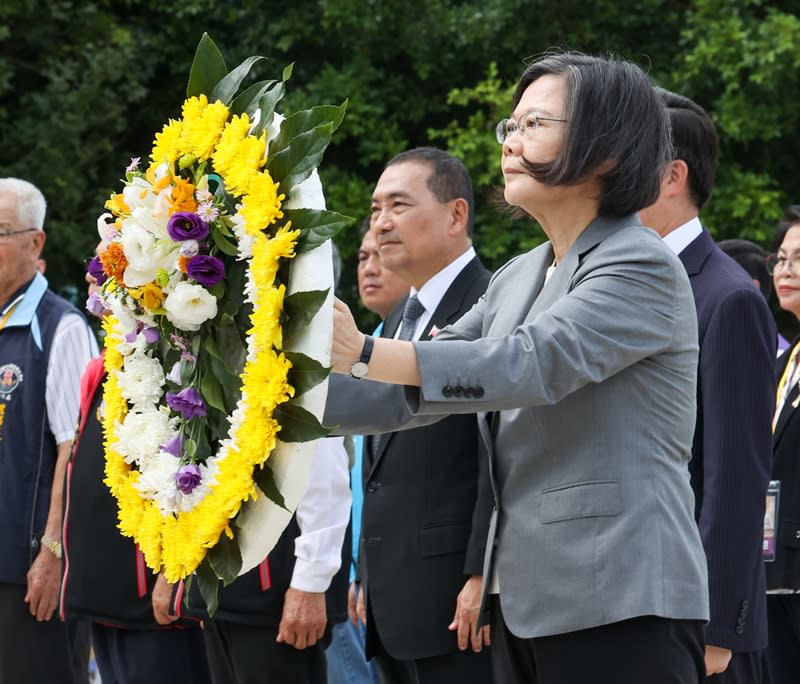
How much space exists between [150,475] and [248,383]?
429 mm

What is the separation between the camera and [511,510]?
9.50 ft

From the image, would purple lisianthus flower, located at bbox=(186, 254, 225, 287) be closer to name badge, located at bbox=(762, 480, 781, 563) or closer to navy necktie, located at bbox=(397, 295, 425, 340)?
navy necktie, located at bbox=(397, 295, 425, 340)

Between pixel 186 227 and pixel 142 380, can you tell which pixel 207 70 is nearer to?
pixel 186 227

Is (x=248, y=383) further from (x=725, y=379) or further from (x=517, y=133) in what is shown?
(x=725, y=379)

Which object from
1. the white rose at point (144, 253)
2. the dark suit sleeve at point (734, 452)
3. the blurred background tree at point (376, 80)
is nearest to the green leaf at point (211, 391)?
the white rose at point (144, 253)

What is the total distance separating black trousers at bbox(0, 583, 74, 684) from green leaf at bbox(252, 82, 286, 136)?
3.64m

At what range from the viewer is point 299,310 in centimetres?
254

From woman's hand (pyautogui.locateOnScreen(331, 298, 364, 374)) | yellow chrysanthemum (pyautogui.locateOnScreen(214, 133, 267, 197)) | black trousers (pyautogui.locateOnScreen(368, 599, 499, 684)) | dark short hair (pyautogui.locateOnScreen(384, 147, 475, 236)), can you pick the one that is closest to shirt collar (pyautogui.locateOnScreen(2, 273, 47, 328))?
dark short hair (pyautogui.locateOnScreen(384, 147, 475, 236))

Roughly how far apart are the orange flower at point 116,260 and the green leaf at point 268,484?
575 mm

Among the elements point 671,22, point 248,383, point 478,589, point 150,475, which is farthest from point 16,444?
point 671,22

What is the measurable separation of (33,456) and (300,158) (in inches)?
142

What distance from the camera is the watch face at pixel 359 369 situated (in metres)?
2.66

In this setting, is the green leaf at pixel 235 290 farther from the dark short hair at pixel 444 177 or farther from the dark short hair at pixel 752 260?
the dark short hair at pixel 752 260

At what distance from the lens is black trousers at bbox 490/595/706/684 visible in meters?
2.74
